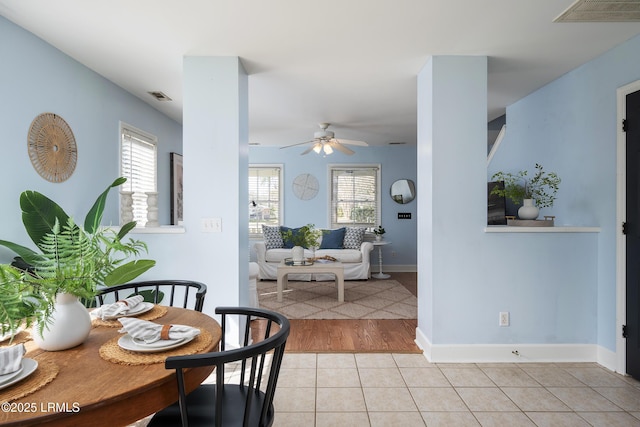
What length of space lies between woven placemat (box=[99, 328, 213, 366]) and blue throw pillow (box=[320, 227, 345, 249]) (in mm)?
5268

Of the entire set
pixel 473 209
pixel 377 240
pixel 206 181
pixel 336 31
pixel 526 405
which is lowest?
pixel 526 405

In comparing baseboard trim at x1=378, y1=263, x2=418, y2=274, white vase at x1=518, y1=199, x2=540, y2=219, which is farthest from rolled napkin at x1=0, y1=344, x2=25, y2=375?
baseboard trim at x1=378, y1=263, x2=418, y2=274

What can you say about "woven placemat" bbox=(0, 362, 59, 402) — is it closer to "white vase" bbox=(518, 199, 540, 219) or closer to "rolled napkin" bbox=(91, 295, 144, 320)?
"rolled napkin" bbox=(91, 295, 144, 320)

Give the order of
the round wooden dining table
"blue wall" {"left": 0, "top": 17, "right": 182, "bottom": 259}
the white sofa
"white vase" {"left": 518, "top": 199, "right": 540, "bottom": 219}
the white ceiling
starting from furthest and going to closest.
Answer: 1. the white sofa
2. "white vase" {"left": 518, "top": 199, "right": 540, "bottom": 219}
3. "blue wall" {"left": 0, "top": 17, "right": 182, "bottom": 259}
4. the white ceiling
5. the round wooden dining table

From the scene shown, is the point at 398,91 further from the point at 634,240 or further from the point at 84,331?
the point at 84,331

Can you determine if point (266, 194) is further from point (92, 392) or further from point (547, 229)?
point (92, 392)

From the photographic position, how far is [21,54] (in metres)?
2.60

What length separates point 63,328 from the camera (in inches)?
48.3

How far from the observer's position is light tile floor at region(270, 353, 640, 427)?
214cm

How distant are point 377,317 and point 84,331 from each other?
10.8 feet

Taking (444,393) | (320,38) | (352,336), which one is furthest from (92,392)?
(352,336)

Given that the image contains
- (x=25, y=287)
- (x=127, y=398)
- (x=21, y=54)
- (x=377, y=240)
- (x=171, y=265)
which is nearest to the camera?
(x=127, y=398)

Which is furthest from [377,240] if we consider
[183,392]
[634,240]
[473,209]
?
[183,392]

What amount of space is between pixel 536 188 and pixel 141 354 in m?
3.98
